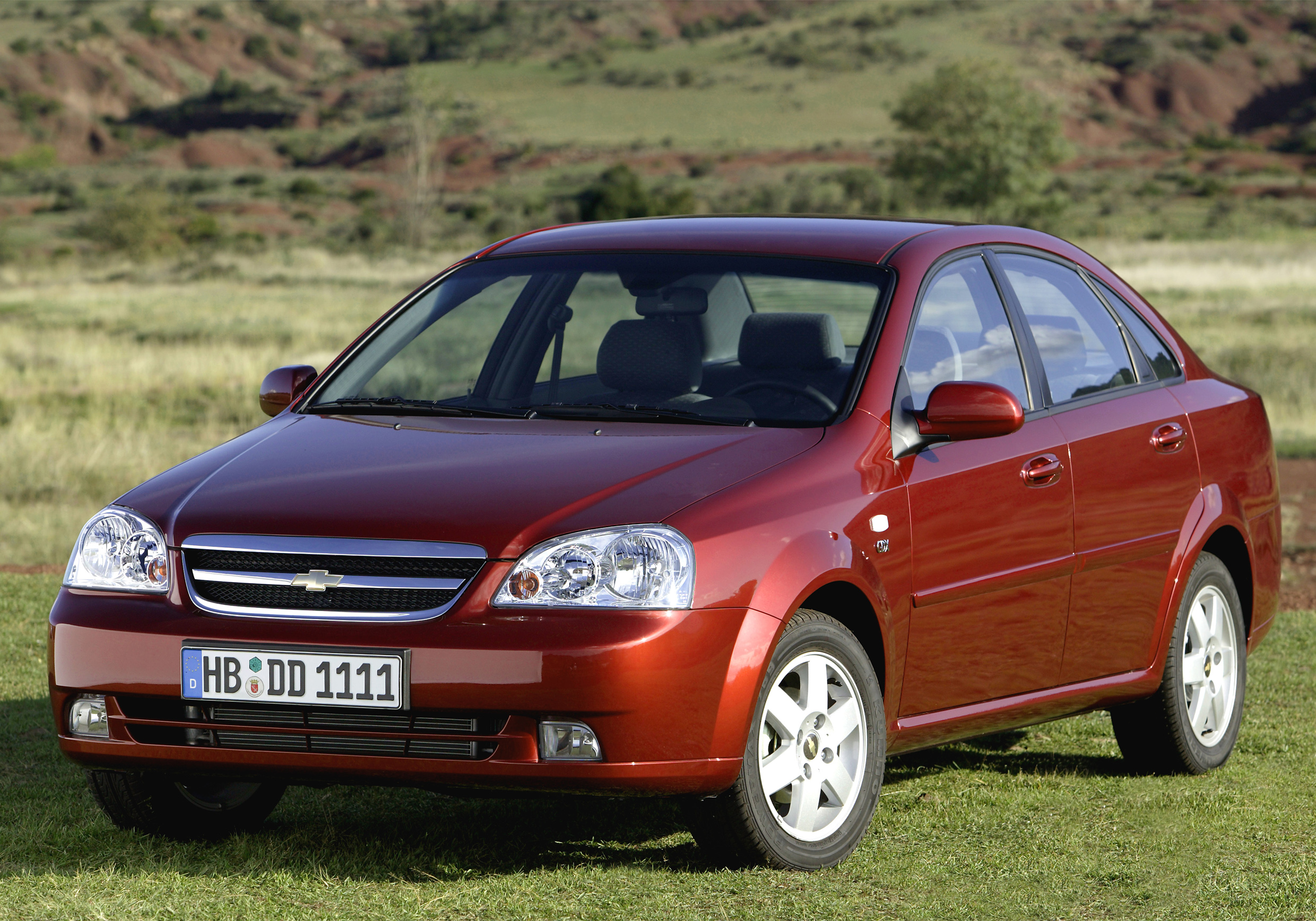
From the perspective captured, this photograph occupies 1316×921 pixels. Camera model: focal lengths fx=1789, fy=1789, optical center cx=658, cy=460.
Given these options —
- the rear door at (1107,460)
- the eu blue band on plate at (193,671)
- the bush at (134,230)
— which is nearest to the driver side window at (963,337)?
the rear door at (1107,460)

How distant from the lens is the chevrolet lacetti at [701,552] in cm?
415

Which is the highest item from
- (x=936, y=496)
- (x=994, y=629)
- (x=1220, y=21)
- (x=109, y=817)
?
(x=1220, y=21)

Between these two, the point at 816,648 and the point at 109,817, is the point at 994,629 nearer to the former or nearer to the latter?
the point at 816,648

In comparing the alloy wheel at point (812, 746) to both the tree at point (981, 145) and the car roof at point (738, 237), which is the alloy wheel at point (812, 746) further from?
the tree at point (981, 145)

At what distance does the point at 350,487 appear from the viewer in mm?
4469

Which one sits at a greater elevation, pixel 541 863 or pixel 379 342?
pixel 379 342

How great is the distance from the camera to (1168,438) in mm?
5922

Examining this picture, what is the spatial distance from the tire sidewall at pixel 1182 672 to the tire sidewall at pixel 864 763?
1649mm

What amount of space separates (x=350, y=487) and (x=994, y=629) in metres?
1.93

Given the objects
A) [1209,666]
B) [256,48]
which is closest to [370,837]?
[1209,666]

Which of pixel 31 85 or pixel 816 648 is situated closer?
pixel 816 648

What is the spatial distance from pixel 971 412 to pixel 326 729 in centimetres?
192

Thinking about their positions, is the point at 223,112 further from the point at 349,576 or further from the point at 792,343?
the point at 349,576

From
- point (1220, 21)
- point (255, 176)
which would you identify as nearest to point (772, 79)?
point (1220, 21)
